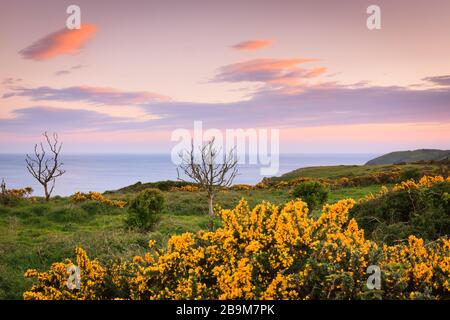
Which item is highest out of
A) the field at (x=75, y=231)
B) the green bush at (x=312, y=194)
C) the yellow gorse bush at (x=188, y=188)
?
the green bush at (x=312, y=194)

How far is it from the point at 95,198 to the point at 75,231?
852 centimetres

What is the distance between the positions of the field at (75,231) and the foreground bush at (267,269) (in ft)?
6.47

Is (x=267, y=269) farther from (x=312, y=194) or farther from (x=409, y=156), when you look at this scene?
(x=409, y=156)

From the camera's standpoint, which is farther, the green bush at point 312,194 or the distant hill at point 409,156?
the distant hill at point 409,156

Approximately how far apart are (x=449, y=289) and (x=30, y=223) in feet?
55.5

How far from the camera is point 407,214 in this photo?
10.7 meters

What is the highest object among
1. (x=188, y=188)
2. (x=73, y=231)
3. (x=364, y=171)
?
(x=364, y=171)

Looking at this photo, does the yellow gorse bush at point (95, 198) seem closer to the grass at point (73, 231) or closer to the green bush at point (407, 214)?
the grass at point (73, 231)

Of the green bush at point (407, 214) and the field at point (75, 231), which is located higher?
the green bush at point (407, 214)

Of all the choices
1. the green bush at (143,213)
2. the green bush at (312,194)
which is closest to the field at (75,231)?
the green bush at (143,213)

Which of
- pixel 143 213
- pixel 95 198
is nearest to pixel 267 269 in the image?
pixel 143 213

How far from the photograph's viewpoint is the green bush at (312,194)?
17562 mm

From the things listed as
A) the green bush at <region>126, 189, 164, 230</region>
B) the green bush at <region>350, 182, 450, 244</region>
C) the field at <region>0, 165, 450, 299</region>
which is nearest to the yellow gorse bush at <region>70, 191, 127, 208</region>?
the field at <region>0, 165, 450, 299</region>
